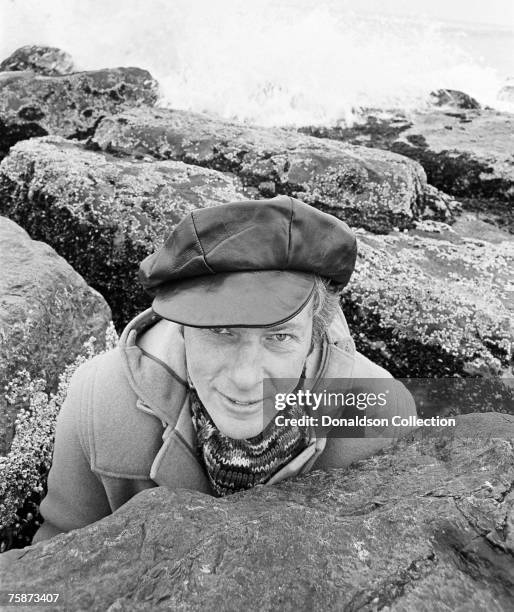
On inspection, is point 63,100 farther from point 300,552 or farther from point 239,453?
point 300,552

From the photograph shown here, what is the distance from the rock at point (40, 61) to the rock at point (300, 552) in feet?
23.9

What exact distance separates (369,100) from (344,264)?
5735 millimetres

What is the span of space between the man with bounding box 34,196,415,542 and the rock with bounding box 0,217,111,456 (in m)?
0.64

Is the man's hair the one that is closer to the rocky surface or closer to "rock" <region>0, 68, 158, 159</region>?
the rocky surface

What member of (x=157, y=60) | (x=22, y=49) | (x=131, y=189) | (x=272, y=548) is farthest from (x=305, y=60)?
(x=272, y=548)

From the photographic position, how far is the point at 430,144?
20.1ft

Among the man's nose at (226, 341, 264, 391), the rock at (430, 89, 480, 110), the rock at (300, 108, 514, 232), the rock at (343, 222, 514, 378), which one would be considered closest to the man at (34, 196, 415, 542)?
the man's nose at (226, 341, 264, 391)

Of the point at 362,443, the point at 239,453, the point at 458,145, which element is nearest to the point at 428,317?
the point at 362,443

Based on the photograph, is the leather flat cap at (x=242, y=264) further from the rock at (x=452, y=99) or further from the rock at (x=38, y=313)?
the rock at (x=452, y=99)

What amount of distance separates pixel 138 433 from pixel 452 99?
269 inches

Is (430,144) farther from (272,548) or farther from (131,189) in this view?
(272,548)

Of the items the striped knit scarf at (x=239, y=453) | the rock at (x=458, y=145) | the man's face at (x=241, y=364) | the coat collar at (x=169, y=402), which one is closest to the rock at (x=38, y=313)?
the coat collar at (x=169, y=402)

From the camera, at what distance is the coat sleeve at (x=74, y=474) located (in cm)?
245

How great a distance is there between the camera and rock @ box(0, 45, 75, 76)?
25.0 ft
